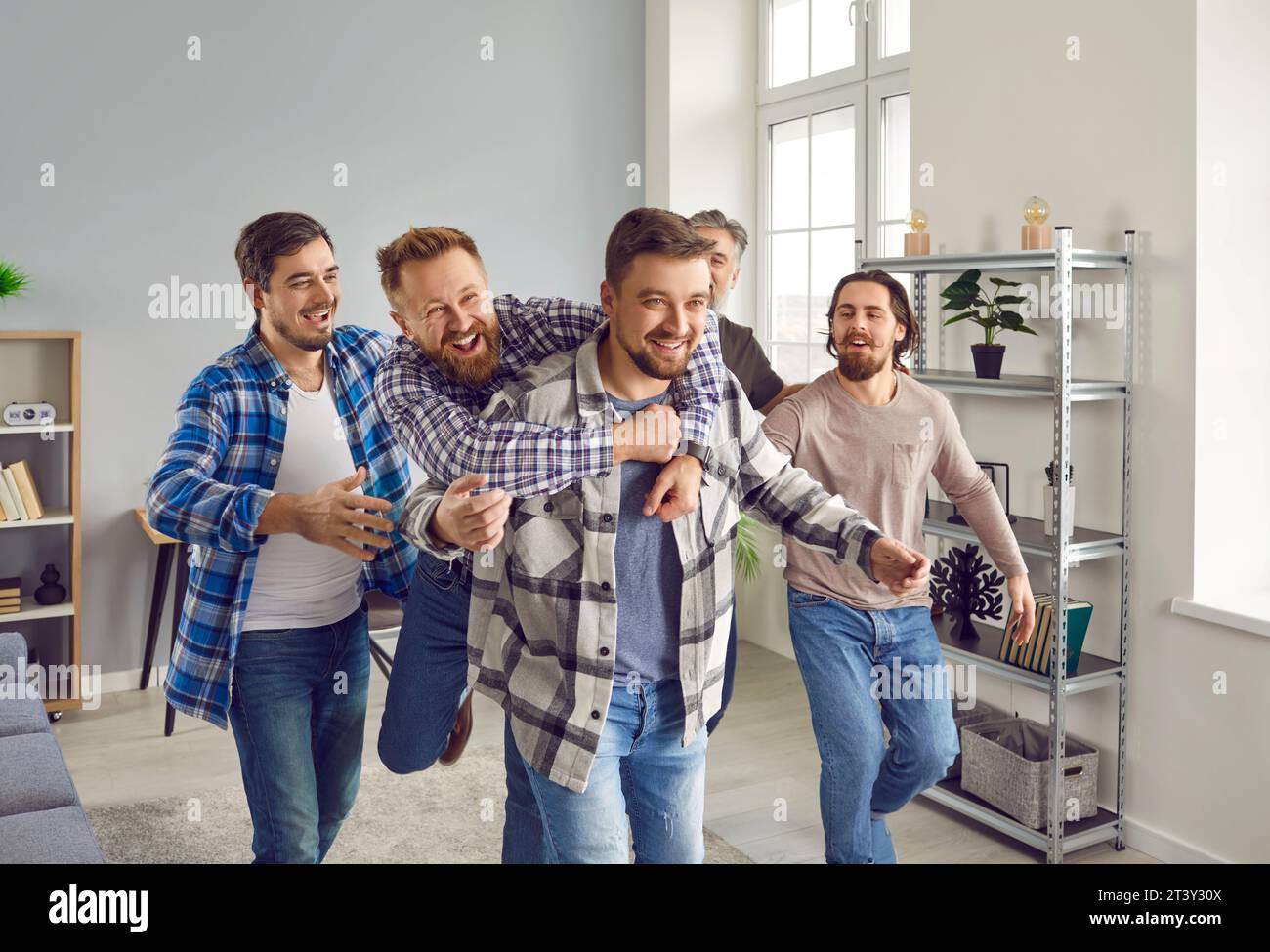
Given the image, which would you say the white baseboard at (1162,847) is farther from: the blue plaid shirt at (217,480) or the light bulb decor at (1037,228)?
the blue plaid shirt at (217,480)

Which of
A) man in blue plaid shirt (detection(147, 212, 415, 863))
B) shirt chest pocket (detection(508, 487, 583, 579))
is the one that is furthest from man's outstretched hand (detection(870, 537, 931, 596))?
man in blue plaid shirt (detection(147, 212, 415, 863))

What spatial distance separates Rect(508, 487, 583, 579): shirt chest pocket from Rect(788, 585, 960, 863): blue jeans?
3.06ft

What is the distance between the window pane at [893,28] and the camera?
14.9 ft

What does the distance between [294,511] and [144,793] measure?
230 cm

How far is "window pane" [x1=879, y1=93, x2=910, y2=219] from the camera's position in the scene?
4.60 metres

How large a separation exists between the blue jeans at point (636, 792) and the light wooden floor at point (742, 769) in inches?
53.6

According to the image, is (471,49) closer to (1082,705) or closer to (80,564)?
(80,564)

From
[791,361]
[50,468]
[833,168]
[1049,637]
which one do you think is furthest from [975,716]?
[50,468]

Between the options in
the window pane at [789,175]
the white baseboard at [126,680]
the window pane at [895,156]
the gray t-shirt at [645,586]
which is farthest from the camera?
the window pane at [789,175]

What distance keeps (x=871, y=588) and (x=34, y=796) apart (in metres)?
1.79

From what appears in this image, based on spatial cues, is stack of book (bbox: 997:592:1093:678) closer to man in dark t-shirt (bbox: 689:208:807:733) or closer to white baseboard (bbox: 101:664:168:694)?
man in dark t-shirt (bbox: 689:208:807:733)

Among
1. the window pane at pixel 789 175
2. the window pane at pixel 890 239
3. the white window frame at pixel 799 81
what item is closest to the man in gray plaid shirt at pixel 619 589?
the window pane at pixel 890 239
